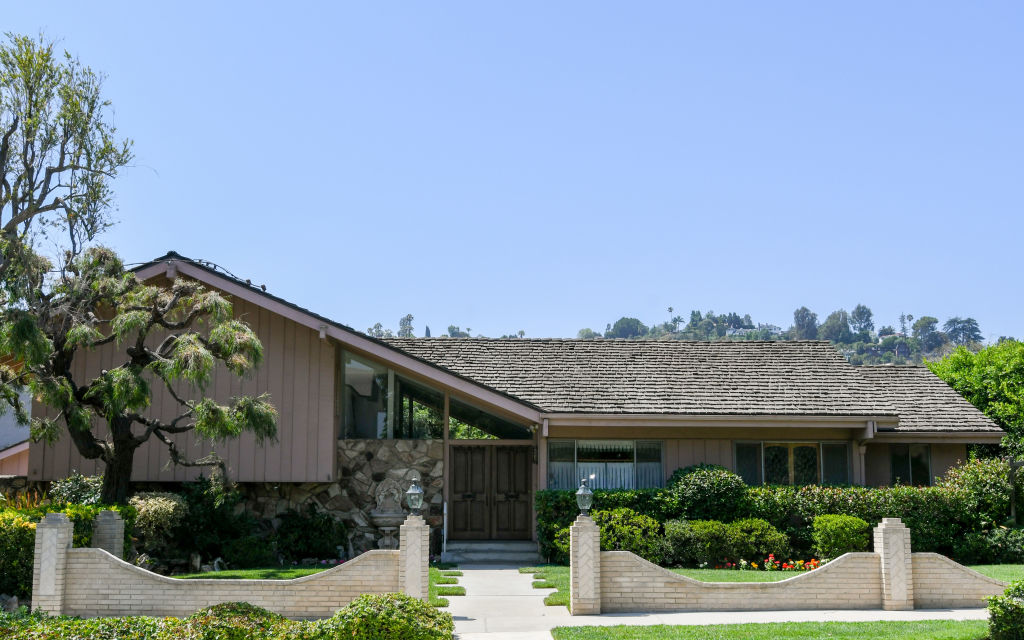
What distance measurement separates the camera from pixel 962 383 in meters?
26.0

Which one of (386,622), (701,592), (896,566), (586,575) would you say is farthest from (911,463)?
(386,622)

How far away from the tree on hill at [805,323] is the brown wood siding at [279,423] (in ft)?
410

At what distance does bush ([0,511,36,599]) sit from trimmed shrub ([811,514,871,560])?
1313 cm

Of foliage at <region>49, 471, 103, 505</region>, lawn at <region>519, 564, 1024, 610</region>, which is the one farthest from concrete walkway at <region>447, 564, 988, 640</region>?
foliage at <region>49, 471, 103, 505</region>

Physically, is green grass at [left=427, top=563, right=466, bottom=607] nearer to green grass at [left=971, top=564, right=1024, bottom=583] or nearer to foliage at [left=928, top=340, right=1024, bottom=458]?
green grass at [left=971, top=564, right=1024, bottom=583]

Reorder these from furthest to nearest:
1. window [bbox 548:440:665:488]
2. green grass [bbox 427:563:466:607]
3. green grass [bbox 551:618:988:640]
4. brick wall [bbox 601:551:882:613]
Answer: window [bbox 548:440:665:488] < green grass [bbox 427:563:466:607] < brick wall [bbox 601:551:882:613] < green grass [bbox 551:618:988:640]

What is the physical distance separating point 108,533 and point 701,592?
28.9ft

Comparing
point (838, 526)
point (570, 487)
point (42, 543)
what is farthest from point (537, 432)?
point (42, 543)

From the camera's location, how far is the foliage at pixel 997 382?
23.8 metres

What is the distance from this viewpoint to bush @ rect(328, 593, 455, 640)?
10414 mm

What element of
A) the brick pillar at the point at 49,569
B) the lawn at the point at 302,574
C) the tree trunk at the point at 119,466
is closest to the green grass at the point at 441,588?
the lawn at the point at 302,574

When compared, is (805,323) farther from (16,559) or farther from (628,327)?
(16,559)

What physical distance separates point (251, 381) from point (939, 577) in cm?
1256

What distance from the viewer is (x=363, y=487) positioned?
19.8m
